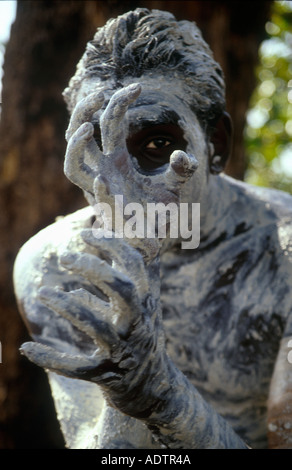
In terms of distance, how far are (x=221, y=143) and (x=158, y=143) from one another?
44cm

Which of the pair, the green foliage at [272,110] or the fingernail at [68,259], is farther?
the green foliage at [272,110]

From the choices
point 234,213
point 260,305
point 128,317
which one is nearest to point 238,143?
point 234,213

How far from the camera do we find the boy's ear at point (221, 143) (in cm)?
228

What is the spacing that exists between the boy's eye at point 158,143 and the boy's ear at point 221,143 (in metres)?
0.33

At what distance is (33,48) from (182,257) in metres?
1.76

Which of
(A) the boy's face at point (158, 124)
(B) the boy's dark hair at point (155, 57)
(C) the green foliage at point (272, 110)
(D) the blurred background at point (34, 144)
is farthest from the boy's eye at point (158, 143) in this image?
(C) the green foliage at point (272, 110)

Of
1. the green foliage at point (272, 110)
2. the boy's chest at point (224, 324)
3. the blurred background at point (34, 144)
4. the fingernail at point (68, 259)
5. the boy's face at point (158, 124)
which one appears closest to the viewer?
the fingernail at point (68, 259)

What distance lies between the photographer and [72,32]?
11.8ft

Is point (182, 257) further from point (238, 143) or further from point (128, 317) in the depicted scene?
point (238, 143)

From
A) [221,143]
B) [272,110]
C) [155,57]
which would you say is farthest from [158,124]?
[272,110]

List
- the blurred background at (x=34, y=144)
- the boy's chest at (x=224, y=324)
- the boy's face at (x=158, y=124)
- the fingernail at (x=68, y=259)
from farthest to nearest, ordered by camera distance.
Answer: the blurred background at (x=34, y=144), the boy's chest at (x=224, y=324), the boy's face at (x=158, y=124), the fingernail at (x=68, y=259)

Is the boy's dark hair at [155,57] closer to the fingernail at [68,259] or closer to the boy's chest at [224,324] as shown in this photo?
the boy's chest at [224,324]

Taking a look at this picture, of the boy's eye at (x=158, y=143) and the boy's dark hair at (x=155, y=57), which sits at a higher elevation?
the boy's dark hair at (x=155, y=57)

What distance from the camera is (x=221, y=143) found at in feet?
7.62
